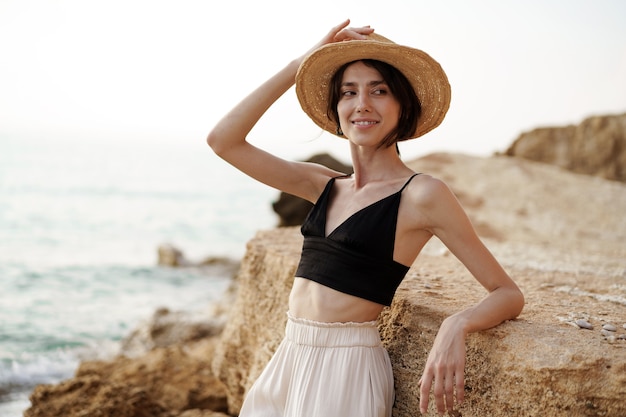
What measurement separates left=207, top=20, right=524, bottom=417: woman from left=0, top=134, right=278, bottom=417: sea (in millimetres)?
4060

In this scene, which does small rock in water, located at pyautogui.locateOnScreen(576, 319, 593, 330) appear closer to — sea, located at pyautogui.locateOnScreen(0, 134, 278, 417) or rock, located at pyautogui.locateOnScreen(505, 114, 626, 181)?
sea, located at pyautogui.locateOnScreen(0, 134, 278, 417)

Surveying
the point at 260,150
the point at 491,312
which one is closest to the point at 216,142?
the point at 260,150

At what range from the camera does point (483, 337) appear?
2244 mm

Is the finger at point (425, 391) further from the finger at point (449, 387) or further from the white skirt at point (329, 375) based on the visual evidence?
the white skirt at point (329, 375)

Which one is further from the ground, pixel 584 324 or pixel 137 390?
pixel 584 324

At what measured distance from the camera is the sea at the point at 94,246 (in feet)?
29.7

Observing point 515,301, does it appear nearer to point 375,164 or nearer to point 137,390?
point 375,164

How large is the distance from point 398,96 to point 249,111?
2.21ft

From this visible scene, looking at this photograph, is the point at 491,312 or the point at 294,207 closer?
the point at 491,312

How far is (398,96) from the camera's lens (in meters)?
2.53

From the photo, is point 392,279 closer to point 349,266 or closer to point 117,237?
point 349,266

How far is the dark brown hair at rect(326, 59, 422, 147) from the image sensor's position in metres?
2.51

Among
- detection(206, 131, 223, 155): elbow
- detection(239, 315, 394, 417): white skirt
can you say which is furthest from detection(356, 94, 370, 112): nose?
detection(239, 315, 394, 417): white skirt

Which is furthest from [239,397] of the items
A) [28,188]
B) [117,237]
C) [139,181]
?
[139,181]
